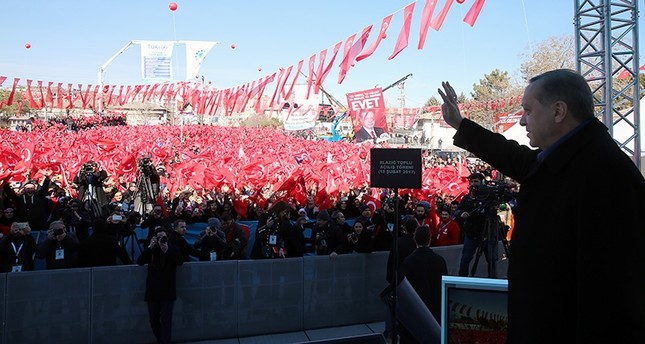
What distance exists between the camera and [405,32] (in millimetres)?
11820

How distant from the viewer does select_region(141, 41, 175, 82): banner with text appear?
78.7ft

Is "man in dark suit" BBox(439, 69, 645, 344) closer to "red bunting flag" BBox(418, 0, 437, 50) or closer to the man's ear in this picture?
the man's ear

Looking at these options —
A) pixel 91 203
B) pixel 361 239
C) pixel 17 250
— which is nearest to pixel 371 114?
pixel 91 203

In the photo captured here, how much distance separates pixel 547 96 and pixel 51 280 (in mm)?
6240

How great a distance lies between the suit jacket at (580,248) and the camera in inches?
41.5

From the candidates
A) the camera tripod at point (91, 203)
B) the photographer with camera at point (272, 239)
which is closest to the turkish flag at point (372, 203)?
the photographer with camera at point (272, 239)

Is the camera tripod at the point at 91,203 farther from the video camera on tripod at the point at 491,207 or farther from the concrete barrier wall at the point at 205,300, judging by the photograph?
the video camera on tripod at the point at 491,207

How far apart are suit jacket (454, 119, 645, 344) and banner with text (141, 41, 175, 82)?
24.3m

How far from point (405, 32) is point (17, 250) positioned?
27.9 ft

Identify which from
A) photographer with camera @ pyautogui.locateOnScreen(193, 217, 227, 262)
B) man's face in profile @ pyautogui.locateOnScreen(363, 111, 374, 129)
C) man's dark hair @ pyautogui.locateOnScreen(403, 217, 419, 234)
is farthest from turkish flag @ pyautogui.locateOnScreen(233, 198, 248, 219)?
man's face in profile @ pyautogui.locateOnScreen(363, 111, 374, 129)

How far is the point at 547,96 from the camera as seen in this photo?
126 cm

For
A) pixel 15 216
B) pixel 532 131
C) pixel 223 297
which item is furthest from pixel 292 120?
pixel 532 131

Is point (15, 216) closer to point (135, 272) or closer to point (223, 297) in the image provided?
point (135, 272)

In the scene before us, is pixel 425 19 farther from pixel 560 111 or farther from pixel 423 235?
pixel 560 111
